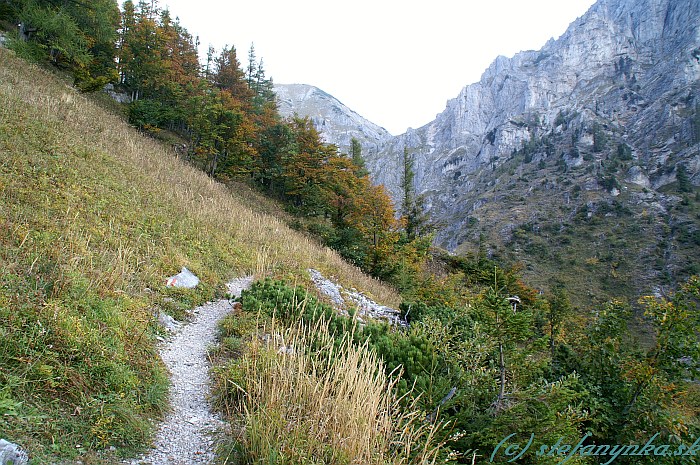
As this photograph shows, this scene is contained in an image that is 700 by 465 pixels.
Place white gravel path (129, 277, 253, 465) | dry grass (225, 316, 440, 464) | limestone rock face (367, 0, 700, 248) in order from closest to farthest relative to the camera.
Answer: dry grass (225, 316, 440, 464), white gravel path (129, 277, 253, 465), limestone rock face (367, 0, 700, 248)

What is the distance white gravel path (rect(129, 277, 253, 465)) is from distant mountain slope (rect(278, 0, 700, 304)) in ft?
64.4

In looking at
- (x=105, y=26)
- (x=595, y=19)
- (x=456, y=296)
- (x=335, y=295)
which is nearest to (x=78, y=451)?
(x=335, y=295)

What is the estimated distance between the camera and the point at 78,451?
2.61 meters

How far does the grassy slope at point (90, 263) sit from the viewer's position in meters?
2.95

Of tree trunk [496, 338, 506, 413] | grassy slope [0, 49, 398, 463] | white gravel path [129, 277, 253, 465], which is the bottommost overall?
white gravel path [129, 277, 253, 465]

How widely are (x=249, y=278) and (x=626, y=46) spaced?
200 metres

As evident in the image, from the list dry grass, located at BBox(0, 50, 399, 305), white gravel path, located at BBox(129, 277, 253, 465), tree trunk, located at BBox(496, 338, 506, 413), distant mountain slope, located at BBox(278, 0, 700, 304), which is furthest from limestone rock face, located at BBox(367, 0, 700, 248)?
tree trunk, located at BBox(496, 338, 506, 413)

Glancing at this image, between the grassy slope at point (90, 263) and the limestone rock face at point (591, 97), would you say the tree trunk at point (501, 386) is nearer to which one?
the grassy slope at point (90, 263)

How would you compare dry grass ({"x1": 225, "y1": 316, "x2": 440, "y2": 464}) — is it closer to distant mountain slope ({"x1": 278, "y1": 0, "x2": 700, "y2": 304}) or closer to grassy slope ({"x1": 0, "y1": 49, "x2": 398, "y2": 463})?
grassy slope ({"x1": 0, "y1": 49, "x2": 398, "y2": 463})

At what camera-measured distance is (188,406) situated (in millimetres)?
3908

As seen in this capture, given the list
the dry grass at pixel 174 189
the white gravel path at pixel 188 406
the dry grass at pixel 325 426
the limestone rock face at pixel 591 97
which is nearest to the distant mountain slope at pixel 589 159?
the limestone rock face at pixel 591 97

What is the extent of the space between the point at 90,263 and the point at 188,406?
2884mm

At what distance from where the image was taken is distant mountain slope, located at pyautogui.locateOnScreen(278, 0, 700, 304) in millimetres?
67312

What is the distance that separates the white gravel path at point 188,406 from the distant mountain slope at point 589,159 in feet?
64.4
